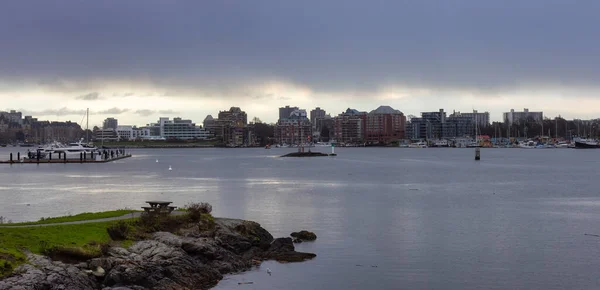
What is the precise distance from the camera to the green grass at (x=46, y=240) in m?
19.5

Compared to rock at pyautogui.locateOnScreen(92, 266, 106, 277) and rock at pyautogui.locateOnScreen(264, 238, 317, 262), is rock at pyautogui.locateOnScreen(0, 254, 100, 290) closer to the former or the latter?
rock at pyautogui.locateOnScreen(92, 266, 106, 277)

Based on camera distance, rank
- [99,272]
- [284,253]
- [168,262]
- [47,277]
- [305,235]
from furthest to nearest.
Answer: [305,235] < [284,253] < [168,262] < [99,272] < [47,277]

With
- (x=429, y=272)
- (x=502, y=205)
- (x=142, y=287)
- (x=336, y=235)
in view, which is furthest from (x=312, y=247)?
(x=502, y=205)

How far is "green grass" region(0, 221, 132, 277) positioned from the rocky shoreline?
43 centimetres

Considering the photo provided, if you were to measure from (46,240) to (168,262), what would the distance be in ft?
13.8

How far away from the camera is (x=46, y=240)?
867 inches

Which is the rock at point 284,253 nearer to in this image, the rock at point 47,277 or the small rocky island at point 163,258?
the small rocky island at point 163,258

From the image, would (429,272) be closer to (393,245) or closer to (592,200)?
(393,245)

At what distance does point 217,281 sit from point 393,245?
35.4ft

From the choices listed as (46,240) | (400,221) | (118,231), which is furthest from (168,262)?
(400,221)

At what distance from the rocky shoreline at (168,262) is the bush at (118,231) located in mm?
792

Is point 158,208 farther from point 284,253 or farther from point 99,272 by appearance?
point 99,272

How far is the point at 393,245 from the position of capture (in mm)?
31406

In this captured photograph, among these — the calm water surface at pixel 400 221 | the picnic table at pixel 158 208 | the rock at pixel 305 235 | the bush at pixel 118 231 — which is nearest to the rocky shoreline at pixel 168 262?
the bush at pixel 118 231
